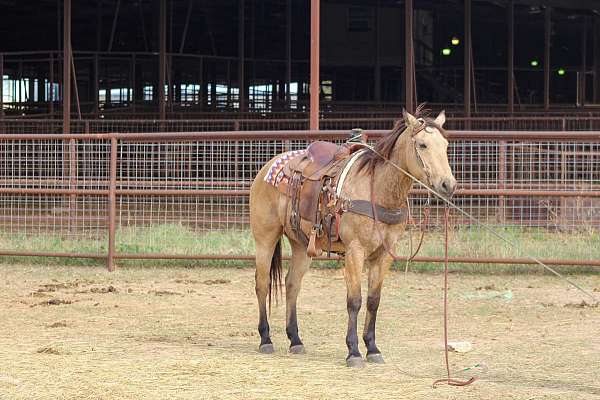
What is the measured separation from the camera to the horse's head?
598 cm

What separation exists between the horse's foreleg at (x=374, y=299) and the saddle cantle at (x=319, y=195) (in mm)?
290

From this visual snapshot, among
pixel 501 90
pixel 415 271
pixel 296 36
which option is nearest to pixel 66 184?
pixel 415 271

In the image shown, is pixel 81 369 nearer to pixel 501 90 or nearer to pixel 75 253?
pixel 75 253

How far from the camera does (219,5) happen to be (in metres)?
30.4

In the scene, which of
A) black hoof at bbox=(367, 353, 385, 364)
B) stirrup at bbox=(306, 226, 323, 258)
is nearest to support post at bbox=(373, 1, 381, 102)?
stirrup at bbox=(306, 226, 323, 258)

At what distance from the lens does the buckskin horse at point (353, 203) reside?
630 cm

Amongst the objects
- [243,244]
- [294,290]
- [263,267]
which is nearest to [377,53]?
[243,244]

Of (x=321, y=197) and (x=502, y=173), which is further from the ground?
(x=502, y=173)

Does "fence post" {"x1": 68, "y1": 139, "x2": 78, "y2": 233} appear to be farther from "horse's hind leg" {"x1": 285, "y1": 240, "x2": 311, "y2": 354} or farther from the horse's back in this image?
"horse's hind leg" {"x1": 285, "y1": 240, "x2": 311, "y2": 354}

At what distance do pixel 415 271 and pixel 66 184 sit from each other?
4.17 meters

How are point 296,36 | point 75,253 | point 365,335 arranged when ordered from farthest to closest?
point 296,36 → point 75,253 → point 365,335

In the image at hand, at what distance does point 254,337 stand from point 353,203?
5.87 feet

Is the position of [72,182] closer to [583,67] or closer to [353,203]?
[353,203]

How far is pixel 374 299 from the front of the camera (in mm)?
6625
